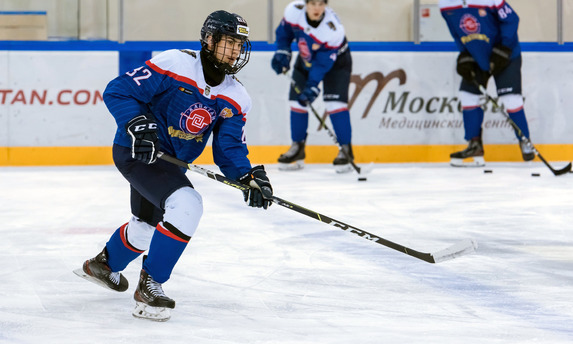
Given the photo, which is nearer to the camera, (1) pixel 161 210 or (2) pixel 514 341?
(2) pixel 514 341

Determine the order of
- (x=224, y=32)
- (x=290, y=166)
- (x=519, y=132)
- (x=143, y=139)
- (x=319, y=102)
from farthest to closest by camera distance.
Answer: (x=319, y=102) < (x=290, y=166) < (x=519, y=132) < (x=224, y=32) < (x=143, y=139)

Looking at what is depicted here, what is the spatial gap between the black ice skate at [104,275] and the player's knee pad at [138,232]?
0.11 metres

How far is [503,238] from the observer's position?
3.42 metres

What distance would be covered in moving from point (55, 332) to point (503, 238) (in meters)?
1.96

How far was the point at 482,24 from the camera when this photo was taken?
6078 mm

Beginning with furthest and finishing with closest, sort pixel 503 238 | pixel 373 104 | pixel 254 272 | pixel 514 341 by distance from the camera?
pixel 373 104 → pixel 503 238 → pixel 254 272 → pixel 514 341

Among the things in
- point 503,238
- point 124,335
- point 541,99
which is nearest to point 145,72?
point 124,335

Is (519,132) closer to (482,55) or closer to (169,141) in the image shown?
(482,55)

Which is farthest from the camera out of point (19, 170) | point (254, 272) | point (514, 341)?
point (19, 170)

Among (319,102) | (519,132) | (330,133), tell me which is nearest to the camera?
(330,133)

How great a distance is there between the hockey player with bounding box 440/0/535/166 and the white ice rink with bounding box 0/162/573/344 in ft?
4.22

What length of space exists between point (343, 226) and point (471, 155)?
13.0 feet

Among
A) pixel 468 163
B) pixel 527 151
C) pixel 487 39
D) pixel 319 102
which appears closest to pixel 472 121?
pixel 468 163

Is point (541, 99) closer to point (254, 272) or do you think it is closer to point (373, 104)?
point (373, 104)
